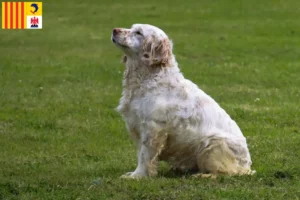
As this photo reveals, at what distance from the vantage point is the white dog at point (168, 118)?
8.83 meters

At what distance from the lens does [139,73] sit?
29.9 feet

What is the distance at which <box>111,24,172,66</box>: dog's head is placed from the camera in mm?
8938

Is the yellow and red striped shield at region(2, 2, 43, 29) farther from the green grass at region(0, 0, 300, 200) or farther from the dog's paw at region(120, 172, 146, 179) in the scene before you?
the dog's paw at region(120, 172, 146, 179)

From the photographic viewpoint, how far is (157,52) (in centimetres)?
898

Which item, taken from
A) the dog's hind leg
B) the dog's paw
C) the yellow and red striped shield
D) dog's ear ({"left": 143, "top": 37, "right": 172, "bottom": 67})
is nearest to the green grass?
the dog's paw

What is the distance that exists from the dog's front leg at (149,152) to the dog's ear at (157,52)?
0.78 metres

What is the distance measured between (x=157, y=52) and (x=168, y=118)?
735 mm

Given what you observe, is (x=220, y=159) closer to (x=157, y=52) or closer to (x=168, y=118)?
(x=168, y=118)

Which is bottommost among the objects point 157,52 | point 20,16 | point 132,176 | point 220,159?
point 132,176

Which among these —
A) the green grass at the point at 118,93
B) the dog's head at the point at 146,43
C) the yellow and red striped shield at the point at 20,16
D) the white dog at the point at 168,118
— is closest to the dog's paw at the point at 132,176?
the white dog at the point at 168,118

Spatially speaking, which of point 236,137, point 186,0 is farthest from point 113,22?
point 236,137

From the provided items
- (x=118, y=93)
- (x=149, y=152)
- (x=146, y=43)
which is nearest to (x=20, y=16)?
(x=118, y=93)

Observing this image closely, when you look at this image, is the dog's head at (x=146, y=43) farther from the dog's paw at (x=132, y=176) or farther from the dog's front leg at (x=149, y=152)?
the dog's paw at (x=132, y=176)

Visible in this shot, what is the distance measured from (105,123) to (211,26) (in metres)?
17.4
